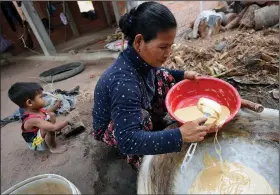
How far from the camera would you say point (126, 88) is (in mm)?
1359

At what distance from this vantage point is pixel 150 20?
131 cm

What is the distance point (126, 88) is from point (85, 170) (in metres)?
1.16

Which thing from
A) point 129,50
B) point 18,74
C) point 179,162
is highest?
point 129,50

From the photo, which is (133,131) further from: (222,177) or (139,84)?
(222,177)

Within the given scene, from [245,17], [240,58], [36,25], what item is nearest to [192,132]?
[240,58]

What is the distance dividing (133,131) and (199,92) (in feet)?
3.11

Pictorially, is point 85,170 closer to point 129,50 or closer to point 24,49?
point 129,50

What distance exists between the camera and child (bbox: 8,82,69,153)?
224cm

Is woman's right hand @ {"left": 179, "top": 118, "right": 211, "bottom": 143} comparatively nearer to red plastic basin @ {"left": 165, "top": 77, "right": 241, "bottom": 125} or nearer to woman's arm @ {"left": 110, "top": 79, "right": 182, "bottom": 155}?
woman's arm @ {"left": 110, "top": 79, "right": 182, "bottom": 155}

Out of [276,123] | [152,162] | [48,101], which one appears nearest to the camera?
[152,162]

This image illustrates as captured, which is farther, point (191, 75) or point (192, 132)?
point (191, 75)

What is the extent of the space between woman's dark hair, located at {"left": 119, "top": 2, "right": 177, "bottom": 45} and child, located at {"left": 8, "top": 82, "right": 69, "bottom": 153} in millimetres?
1398

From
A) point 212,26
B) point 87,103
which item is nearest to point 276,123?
point 87,103

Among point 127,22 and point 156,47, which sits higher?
point 127,22
